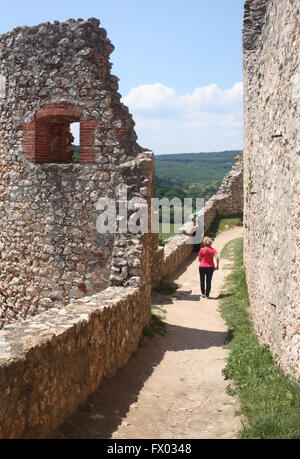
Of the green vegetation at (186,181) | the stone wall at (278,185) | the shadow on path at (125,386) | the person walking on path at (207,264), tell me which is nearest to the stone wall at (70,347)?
the shadow on path at (125,386)

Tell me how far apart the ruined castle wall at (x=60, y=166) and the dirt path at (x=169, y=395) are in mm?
1347

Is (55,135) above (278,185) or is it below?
above

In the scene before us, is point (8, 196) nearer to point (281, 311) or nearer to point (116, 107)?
point (116, 107)

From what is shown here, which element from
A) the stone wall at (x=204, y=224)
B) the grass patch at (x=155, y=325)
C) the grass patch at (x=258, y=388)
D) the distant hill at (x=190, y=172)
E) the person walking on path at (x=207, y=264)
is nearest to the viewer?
the grass patch at (x=258, y=388)

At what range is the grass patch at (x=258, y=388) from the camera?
334 centimetres

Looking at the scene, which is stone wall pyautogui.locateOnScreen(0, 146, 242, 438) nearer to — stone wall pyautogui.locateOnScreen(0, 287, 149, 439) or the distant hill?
stone wall pyautogui.locateOnScreen(0, 287, 149, 439)

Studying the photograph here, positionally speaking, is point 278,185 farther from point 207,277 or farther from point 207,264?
point 207,277

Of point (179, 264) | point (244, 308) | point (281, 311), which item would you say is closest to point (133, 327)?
point (281, 311)

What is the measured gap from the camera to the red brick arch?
22.4 feet

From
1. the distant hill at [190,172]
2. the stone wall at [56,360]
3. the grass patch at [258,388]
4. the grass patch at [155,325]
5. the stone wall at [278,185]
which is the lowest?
the grass patch at [155,325]

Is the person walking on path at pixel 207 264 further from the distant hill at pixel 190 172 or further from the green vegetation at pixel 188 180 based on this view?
the distant hill at pixel 190 172

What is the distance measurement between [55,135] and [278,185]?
4.63 m

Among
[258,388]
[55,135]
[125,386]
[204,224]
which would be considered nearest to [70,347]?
[125,386]

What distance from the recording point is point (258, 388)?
4211 millimetres
